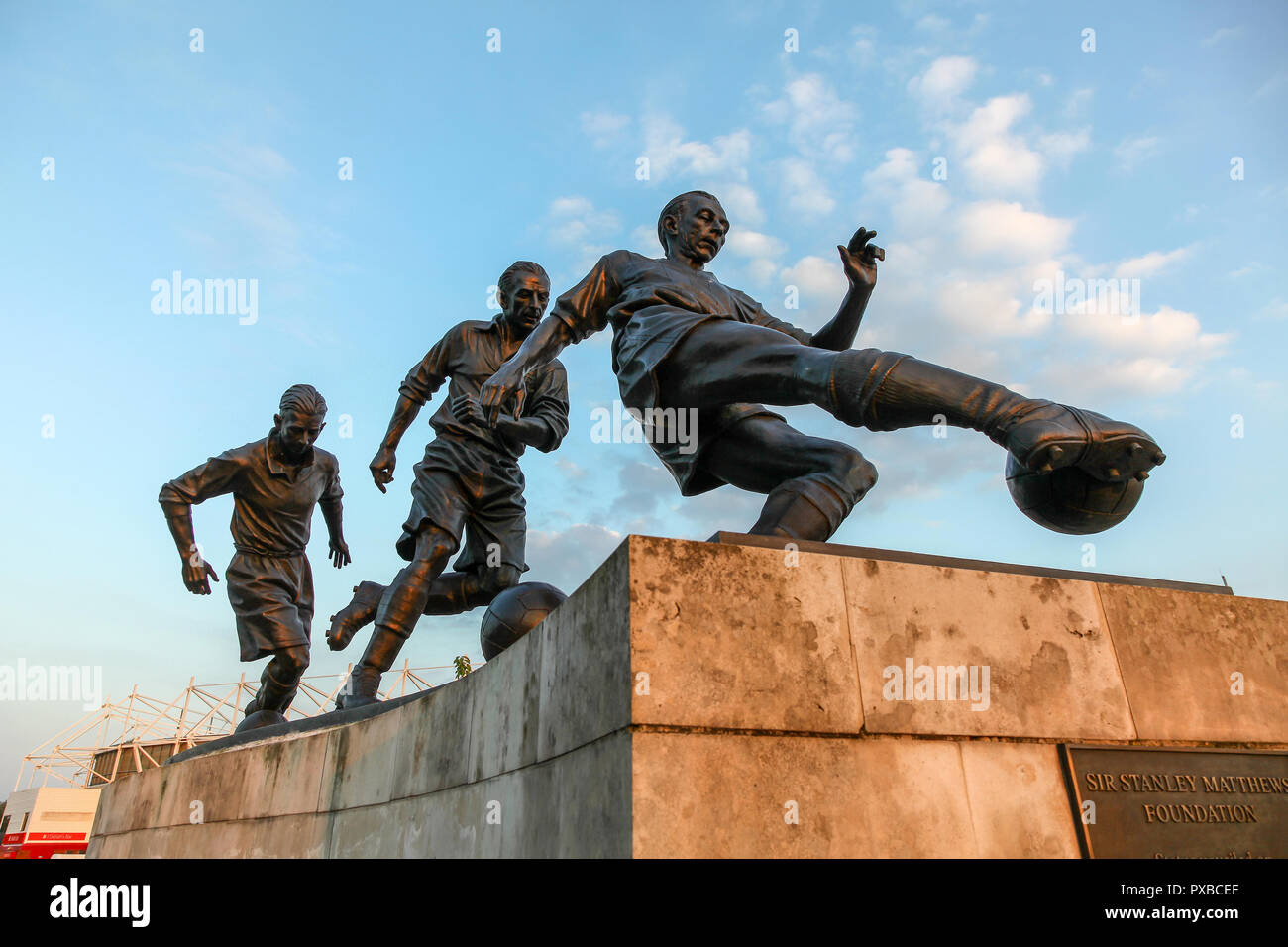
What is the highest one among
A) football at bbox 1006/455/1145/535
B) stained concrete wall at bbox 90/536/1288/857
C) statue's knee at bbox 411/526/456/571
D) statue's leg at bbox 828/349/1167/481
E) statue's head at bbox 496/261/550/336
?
statue's head at bbox 496/261/550/336

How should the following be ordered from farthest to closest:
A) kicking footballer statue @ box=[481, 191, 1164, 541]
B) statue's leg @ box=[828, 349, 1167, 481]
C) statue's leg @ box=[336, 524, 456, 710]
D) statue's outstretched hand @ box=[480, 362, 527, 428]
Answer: statue's leg @ box=[336, 524, 456, 710] < statue's outstretched hand @ box=[480, 362, 527, 428] < kicking footballer statue @ box=[481, 191, 1164, 541] < statue's leg @ box=[828, 349, 1167, 481]

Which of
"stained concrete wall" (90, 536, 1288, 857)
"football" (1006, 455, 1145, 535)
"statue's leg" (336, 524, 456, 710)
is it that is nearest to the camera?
"stained concrete wall" (90, 536, 1288, 857)

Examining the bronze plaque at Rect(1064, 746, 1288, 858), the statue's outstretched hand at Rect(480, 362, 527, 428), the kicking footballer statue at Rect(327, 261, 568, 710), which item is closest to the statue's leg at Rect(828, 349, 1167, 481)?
the bronze plaque at Rect(1064, 746, 1288, 858)

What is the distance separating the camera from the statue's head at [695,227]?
5.09 m

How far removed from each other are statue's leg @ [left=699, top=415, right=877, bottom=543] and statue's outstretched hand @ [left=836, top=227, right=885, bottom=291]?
3.10 feet

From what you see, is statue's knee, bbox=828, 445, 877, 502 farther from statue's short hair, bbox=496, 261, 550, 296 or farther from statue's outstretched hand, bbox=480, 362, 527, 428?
statue's short hair, bbox=496, 261, 550, 296

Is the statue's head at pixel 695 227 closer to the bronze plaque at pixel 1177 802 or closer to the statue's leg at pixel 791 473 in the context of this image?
the statue's leg at pixel 791 473

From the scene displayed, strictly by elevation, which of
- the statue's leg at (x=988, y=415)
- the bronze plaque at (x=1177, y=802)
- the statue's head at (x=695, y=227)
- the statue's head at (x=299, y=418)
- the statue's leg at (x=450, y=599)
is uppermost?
the statue's head at (x=299, y=418)

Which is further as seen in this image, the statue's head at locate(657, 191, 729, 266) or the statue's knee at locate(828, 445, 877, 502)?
the statue's head at locate(657, 191, 729, 266)

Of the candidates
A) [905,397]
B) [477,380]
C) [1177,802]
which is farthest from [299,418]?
[1177,802]

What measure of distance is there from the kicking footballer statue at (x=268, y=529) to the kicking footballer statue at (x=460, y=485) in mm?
1125

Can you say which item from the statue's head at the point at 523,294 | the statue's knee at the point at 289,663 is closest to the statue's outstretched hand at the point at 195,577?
the statue's knee at the point at 289,663

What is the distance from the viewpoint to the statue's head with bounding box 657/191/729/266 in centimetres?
509
